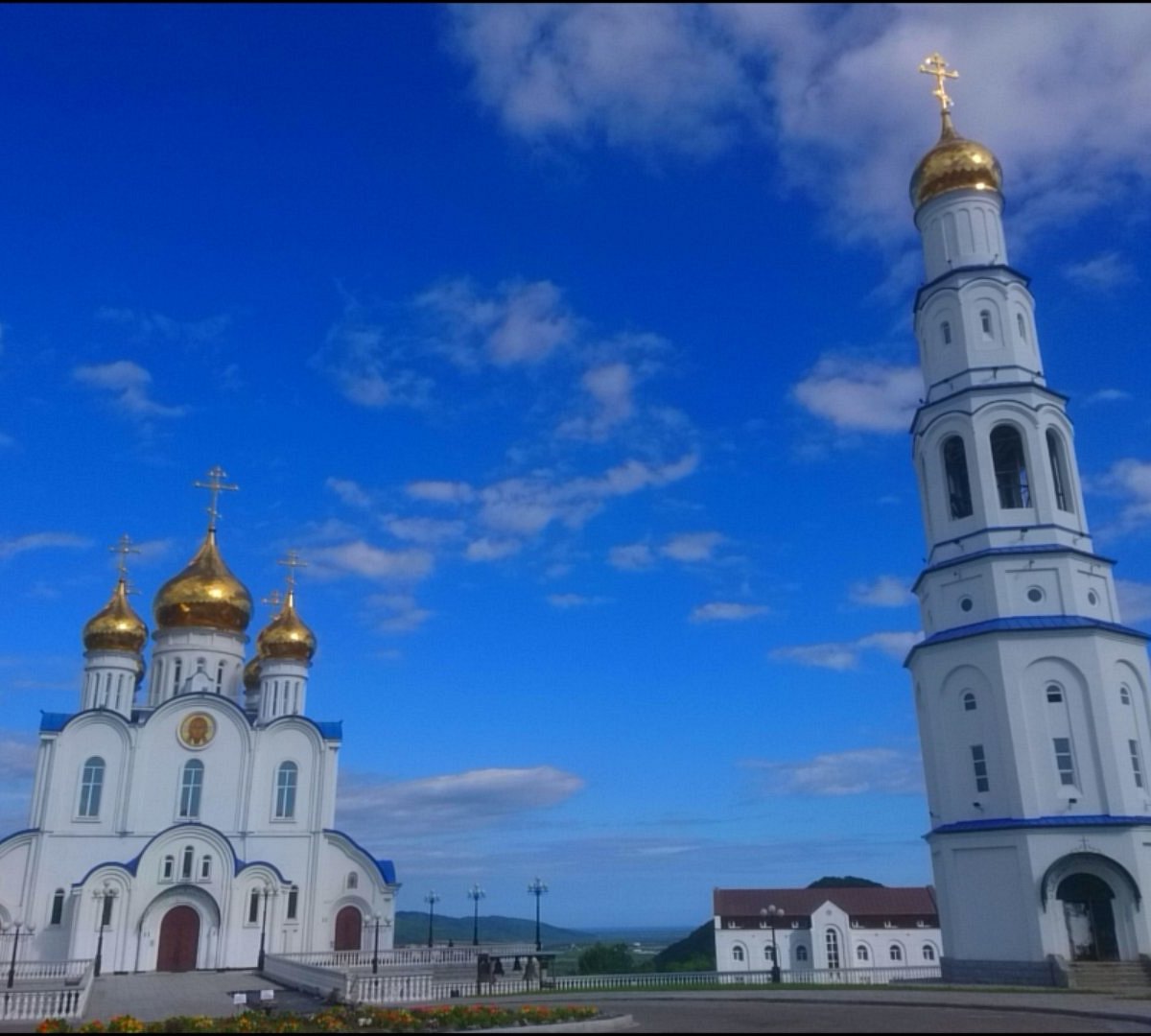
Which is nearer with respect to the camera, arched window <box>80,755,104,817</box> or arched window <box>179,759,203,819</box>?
arched window <box>80,755,104,817</box>

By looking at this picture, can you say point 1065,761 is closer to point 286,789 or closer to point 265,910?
point 265,910

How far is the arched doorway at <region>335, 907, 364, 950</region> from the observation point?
121 ft

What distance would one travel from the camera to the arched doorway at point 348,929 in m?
37.0

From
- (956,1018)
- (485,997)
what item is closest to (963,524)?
(956,1018)

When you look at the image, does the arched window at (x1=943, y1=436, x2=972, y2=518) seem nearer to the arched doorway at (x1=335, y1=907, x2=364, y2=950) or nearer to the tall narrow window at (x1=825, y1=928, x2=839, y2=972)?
the arched doorway at (x1=335, y1=907, x2=364, y2=950)

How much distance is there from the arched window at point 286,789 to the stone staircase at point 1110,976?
26558 millimetres

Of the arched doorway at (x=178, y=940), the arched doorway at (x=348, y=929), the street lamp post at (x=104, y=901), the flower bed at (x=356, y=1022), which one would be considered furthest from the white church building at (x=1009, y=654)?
the street lamp post at (x=104, y=901)

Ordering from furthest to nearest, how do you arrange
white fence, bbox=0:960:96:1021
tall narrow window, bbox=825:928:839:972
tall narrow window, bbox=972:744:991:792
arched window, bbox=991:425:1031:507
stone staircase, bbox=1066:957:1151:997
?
tall narrow window, bbox=825:928:839:972, arched window, bbox=991:425:1031:507, tall narrow window, bbox=972:744:991:792, stone staircase, bbox=1066:957:1151:997, white fence, bbox=0:960:96:1021

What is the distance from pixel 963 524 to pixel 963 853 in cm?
806

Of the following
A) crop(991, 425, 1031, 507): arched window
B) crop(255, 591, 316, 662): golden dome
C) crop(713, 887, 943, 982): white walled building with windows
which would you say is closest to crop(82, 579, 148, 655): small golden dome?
crop(255, 591, 316, 662): golden dome

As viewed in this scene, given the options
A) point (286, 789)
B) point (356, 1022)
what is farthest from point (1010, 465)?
point (286, 789)

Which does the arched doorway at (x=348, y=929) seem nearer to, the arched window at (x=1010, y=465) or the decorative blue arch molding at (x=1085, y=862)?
the decorative blue arch molding at (x=1085, y=862)

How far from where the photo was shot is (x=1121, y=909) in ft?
73.0

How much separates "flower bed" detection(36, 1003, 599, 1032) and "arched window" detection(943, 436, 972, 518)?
651 inches
